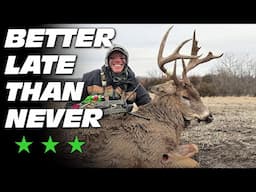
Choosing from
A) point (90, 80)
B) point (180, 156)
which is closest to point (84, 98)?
point (90, 80)

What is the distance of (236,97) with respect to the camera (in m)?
7.73

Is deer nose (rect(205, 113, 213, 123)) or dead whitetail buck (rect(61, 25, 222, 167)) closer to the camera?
dead whitetail buck (rect(61, 25, 222, 167))

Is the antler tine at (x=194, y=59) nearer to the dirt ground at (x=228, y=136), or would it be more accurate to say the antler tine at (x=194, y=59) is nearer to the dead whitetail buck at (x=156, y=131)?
the dead whitetail buck at (x=156, y=131)

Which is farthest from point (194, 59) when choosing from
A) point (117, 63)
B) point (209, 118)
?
point (117, 63)

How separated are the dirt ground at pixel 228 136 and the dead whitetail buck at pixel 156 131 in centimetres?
9

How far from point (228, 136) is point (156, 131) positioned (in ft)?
2.75

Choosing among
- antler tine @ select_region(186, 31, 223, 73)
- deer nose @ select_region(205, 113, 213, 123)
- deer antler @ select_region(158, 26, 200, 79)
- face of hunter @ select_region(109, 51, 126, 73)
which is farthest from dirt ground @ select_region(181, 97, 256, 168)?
face of hunter @ select_region(109, 51, 126, 73)

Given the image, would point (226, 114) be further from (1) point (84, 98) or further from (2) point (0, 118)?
(2) point (0, 118)

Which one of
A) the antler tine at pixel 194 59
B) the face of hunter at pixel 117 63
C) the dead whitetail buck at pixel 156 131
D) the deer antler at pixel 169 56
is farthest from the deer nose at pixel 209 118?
the face of hunter at pixel 117 63

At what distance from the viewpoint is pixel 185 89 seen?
7676 millimetres

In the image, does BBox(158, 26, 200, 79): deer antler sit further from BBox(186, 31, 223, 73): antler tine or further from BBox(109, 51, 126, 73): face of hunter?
BBox(109, 51, 126, 73): face of hunter

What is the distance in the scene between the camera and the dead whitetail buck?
24.7 ft

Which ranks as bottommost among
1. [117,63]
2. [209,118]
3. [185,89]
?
[209,118]

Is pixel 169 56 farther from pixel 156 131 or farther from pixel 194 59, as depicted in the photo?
pixel 156 131
